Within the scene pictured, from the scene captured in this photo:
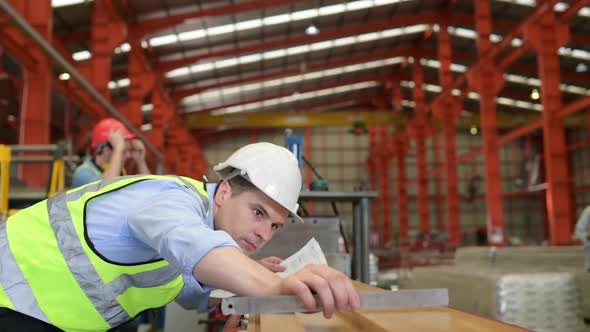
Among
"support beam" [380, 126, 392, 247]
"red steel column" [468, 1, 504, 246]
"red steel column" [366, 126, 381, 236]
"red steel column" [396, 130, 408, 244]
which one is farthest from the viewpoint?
"red steel column" [366, 126, 381, 236]

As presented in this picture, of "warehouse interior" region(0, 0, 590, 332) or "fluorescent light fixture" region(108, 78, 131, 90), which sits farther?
"fluorescent light fixture" region(108, 78, 131, 90)

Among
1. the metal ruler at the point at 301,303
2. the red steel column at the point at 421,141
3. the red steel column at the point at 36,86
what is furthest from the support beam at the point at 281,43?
the metal ruler at the point at 301,303

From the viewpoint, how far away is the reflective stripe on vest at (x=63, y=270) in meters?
1.60

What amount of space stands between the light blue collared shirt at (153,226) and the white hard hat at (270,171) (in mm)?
150

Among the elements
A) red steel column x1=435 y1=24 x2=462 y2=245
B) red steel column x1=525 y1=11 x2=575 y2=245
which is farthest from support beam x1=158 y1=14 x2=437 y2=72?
red steel column x1=525 y1=11 x2=575 y2=245

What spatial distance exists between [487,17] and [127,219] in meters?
15.3

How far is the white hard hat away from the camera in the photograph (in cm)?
175

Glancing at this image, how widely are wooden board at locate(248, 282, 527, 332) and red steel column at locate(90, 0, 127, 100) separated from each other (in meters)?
11.3

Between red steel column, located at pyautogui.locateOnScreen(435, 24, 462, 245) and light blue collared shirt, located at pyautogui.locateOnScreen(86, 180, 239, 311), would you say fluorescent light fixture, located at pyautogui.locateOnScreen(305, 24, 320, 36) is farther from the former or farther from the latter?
light blue collared shirt, located at pyautogui.locateOnScreen(86, 180, 239, 311)

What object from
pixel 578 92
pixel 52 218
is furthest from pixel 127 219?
pixel 578 92

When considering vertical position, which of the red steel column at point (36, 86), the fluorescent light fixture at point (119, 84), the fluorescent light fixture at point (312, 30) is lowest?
the red steel column at point (36, 86)

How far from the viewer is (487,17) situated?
15.1 meters

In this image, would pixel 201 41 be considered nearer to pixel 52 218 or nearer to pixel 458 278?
pixel 458 278

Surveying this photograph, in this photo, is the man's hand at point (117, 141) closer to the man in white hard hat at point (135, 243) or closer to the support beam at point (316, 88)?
the man in white hard hat at point (135, 243)
